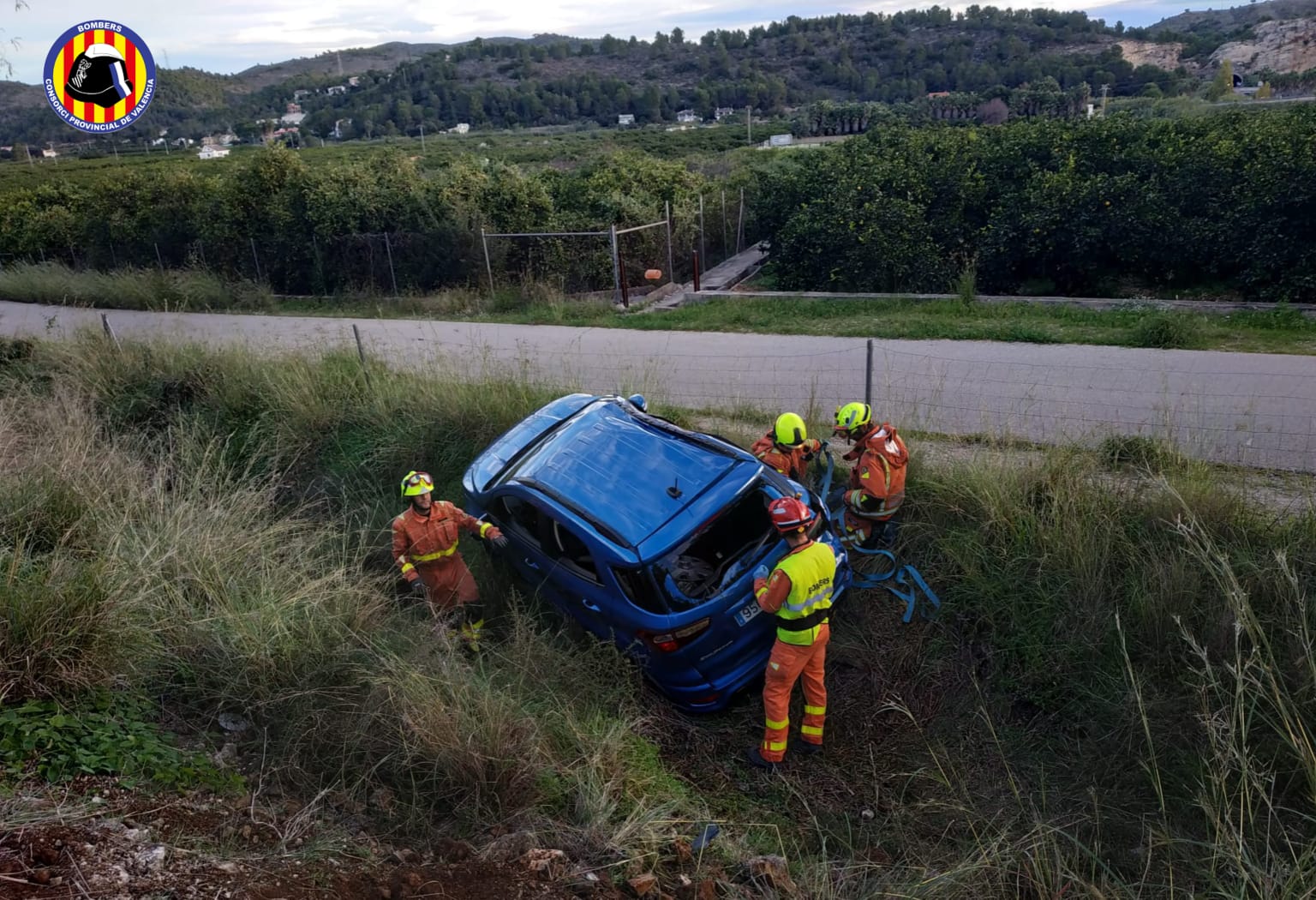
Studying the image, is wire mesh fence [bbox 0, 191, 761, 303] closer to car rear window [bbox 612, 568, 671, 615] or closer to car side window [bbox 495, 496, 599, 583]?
car side window [bbox 495, 496, 599, 583]

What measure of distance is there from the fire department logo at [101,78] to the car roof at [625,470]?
11.0 meters

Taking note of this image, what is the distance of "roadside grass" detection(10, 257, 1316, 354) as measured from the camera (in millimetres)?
10523

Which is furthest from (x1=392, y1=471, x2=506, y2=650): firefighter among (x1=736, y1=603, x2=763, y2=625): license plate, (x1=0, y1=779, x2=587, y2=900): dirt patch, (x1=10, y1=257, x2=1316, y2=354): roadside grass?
(x1=10, y1=257, x2=1316, y2=354): roadside grass

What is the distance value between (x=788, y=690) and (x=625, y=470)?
67.3 inches

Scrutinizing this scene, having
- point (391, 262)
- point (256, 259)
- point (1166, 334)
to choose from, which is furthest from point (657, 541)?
point (256, 259)

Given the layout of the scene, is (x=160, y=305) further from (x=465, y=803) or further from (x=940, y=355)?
(x=465, y=803)

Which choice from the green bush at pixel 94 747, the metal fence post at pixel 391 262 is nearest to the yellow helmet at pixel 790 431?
the green bush at pixel 94 747

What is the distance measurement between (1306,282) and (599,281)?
1186 centimetres

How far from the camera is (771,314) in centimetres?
1352

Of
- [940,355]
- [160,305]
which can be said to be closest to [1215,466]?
[940,355]

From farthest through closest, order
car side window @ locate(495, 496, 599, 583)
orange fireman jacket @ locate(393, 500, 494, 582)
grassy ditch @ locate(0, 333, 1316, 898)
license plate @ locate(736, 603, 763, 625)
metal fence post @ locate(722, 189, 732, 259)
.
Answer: metal fence post @ locate(722, 189, 732, 259) < orange fireman jacket @ locate(393, 500, 494, 582) < car side window @ locate(495, 496, 599, 583) < license plate @ locate(736, 603, 763, 625) < grassy ditch @ locate(0, 333, 1316, 898)

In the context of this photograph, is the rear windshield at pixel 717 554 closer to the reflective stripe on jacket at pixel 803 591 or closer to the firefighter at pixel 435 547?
the reflective stripe on jacket at pixel 803 591

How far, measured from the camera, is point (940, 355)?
10.3m

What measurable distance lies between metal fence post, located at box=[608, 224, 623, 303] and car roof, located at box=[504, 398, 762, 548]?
381 inches
